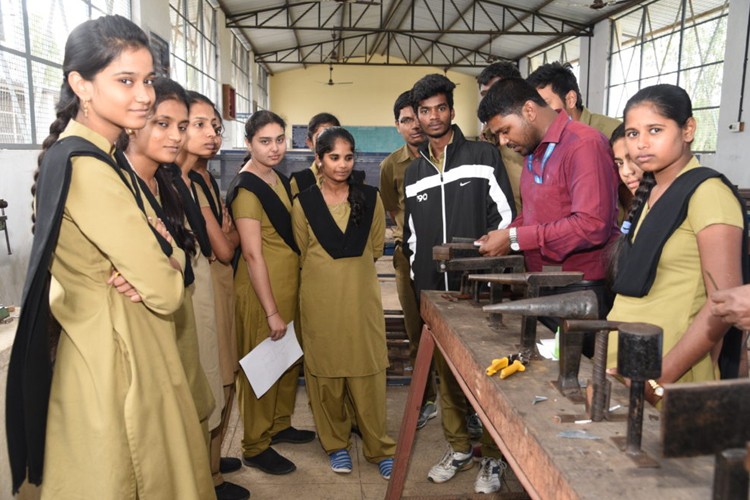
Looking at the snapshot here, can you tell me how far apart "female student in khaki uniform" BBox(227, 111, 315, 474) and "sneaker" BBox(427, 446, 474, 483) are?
1.95 ft

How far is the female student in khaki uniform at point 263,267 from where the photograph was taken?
88.5 inches

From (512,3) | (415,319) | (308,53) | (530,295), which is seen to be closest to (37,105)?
(415,319)

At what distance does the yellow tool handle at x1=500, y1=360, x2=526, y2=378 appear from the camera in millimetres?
1230

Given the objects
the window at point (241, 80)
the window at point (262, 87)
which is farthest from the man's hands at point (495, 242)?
the window at point (262, 87)

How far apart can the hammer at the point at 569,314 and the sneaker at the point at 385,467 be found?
4.52 feet

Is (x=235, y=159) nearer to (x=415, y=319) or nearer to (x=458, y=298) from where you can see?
(x=415, y=319)

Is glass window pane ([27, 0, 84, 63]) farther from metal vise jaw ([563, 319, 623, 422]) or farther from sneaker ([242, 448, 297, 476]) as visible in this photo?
metal vise jaw ([563, 319, 623, 422])

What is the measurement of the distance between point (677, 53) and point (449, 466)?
30.7ft

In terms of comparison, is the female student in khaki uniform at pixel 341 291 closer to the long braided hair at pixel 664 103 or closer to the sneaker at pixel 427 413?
the sneaker at pixel 427 413

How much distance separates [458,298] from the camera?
1.92 metres

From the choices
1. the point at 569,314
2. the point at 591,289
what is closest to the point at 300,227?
the point at 591,289

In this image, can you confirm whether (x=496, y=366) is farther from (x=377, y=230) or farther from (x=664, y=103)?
(x=377, y=230)

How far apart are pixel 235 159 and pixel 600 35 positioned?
9.54 m

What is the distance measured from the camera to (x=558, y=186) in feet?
6.08
